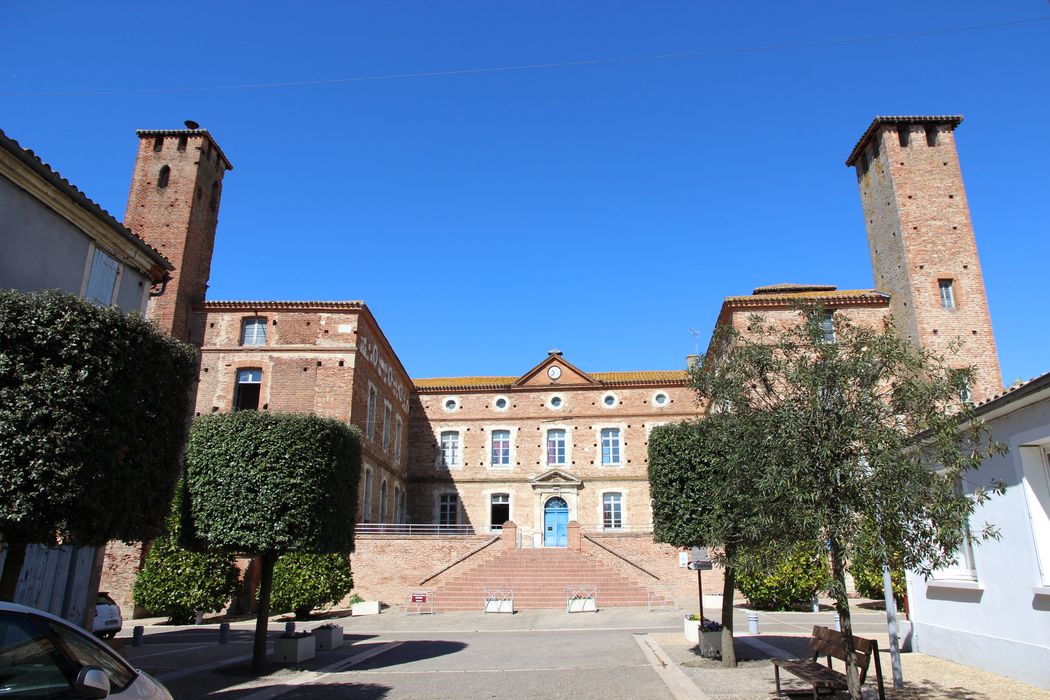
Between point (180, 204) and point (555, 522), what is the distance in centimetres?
2111

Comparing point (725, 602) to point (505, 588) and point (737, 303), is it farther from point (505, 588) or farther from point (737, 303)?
point (737, 303)

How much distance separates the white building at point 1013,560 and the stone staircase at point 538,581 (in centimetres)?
1270

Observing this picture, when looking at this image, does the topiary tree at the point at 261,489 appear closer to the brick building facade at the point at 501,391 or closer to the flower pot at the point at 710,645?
the flower pot at the point at 710,645

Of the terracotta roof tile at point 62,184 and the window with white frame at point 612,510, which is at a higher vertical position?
the terracotta roof tile at point 62,184

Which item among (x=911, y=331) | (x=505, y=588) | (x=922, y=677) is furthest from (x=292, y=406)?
(x=911, y=331)

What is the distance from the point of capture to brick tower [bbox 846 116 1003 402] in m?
25.6

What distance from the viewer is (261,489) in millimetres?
11391

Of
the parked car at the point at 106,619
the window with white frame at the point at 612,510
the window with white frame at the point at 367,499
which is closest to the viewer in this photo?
the parked car at the point at 106,619

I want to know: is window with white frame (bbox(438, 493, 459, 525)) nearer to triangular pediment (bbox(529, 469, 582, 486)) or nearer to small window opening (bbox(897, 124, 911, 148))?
triangular pediment (bbox(529, 469, 582, 486))

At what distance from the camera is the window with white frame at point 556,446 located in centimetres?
3322

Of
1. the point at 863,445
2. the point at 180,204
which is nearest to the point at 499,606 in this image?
the point at 863,445

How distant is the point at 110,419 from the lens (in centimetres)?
745

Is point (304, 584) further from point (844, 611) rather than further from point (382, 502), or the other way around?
point (844, 611)

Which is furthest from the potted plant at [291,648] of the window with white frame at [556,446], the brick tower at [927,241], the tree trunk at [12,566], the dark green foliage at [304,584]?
the brick tower at [927,241]
